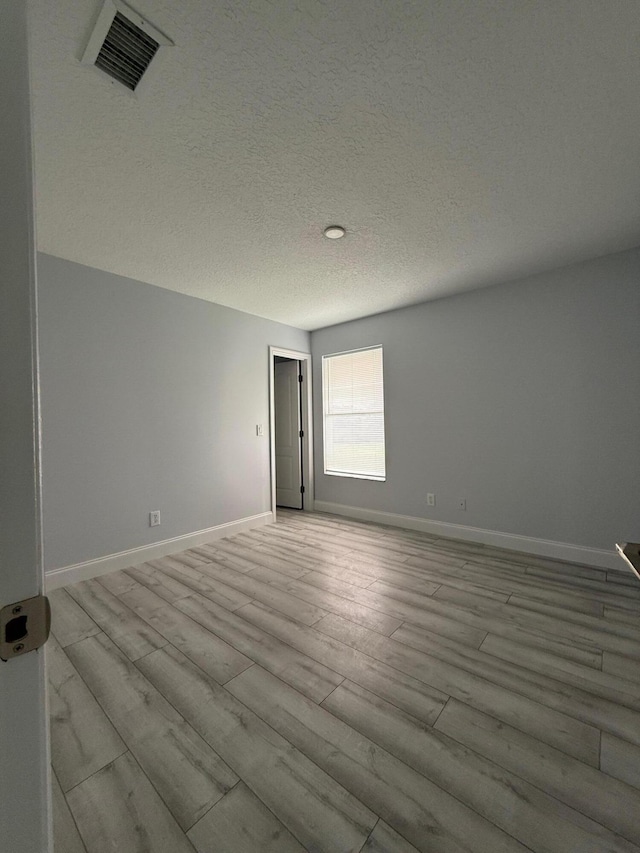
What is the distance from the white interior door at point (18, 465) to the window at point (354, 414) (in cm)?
405

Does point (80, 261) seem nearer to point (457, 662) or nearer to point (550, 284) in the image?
point (457, 662)

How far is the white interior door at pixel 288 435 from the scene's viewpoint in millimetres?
5191

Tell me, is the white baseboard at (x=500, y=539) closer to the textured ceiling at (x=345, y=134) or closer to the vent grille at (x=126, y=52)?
the textured ceiling at (x=345, y=134)

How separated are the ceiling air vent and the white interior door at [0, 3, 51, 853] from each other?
42.0 inches

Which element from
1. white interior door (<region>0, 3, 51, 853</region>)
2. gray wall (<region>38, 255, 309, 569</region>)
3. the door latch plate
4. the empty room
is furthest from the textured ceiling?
the door latch plate

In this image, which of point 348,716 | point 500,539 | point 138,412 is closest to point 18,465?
point 348,716

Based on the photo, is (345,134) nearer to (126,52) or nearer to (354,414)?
(126,52)

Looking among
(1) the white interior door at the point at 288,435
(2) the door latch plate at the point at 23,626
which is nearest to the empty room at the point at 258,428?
(2) the door latch plate at the point at 23,626

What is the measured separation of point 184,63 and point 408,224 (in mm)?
1525

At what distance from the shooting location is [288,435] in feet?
17.4

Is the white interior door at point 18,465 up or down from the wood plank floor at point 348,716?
up

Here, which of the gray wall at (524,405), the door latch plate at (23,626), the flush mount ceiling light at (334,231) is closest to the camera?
the door latch plate at (23,626)

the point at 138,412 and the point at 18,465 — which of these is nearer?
the point at 18,465

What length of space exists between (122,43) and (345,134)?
0.92 m
